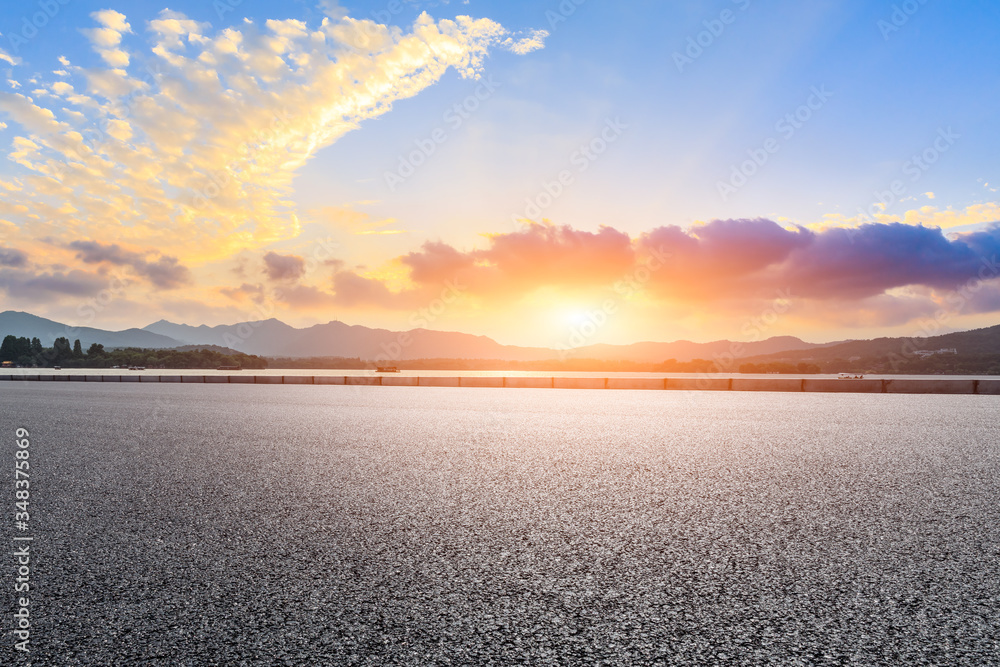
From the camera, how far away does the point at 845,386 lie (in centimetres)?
3484

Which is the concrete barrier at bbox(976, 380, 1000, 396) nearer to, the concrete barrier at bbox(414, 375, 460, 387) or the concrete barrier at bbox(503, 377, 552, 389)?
the concrete barrier at bbox(503, 377, 552, 389)

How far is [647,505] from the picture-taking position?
7.52 metres

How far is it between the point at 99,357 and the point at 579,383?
165574mm

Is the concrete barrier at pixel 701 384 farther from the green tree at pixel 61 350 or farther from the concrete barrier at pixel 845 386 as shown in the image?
the green tree at pixel 61 350

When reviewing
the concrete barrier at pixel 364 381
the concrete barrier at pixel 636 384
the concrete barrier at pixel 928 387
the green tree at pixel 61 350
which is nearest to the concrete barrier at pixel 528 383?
the concrete barrier at pixel 636 384

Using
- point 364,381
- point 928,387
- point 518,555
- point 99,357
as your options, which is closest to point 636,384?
point 928,387

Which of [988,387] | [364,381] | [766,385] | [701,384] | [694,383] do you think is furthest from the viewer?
[364,381]

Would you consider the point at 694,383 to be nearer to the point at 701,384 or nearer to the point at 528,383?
the point at 701,384

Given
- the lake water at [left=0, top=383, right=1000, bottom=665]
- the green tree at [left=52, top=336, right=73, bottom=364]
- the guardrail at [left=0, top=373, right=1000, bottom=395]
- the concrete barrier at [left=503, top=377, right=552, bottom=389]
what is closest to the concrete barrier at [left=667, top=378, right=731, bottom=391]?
the guardrail at [left=0, top=373, right=1000, bottom=395]

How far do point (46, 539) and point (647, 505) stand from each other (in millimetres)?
6515

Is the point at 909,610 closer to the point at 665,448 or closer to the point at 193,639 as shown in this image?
the point at 193,639

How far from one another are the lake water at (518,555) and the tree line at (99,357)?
449 ft

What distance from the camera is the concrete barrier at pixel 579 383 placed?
40.7m

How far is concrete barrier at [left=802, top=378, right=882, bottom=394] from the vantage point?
1352 inches
